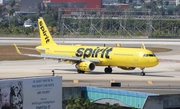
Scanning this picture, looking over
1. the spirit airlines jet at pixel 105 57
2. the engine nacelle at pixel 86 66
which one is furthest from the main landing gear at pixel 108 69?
the engine nacelle at pixel 86 66

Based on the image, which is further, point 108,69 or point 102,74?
point 108,69

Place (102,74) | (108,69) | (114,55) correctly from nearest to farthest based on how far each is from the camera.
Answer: (114,55) → (102,74) → (108,69)

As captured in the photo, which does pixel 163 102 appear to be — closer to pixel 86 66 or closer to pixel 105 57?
pixel 86 66

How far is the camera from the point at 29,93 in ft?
120

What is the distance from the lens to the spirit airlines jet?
77938mm

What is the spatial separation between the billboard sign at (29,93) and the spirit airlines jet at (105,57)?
40813mm

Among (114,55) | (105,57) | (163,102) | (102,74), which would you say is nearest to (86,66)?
(102,74)

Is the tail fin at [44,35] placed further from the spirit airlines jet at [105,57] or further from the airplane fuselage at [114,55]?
the airplane fuselage at [114,55]

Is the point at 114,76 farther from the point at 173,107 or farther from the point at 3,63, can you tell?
the point at 173,107

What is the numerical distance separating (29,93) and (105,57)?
148 ft

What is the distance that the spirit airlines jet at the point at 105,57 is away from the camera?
77.9 metres

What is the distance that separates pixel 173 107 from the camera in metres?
46.8

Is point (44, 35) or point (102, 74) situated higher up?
point (44, 35)

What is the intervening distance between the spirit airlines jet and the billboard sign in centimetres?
4081
